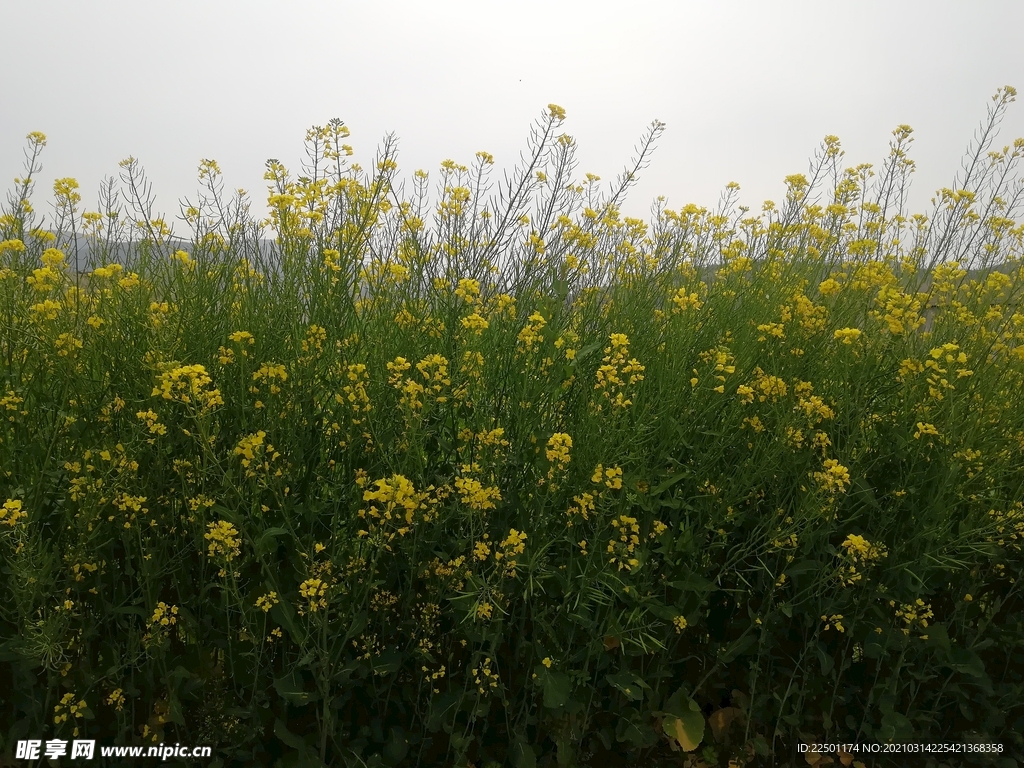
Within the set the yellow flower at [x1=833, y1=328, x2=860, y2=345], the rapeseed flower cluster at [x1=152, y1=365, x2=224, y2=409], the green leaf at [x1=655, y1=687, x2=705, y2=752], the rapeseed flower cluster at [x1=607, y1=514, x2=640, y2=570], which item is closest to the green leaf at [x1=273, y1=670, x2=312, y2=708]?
the rapeseed flower cluster at [x1=152, y1=365, x2=224, y2=409]

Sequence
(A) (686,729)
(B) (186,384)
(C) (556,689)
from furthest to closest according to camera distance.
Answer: (A) (686,729) → (C) (556,689) → (B) (186,384)

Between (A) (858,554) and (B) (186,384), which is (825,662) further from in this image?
(B) (186,384)

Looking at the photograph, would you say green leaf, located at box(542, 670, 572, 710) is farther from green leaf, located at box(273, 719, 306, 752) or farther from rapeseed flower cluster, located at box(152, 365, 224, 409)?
rapeseed flower cluster, located at box(152, 365, 224, 409)

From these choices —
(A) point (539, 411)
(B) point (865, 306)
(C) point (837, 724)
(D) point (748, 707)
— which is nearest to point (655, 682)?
(D) point (748, 707)

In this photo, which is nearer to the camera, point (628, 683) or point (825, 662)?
point (628, 683)

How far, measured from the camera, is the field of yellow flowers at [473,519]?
5.54ft

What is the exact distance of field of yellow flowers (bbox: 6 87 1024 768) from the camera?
1.69 metres

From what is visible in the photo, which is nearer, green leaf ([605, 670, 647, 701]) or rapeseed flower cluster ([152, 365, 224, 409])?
rapeseed flower cluster ([152, 365, 224, 409])

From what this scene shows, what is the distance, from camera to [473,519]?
1.80m

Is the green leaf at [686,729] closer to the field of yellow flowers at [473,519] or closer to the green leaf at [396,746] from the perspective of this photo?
the field of yellow flowers at [473,519]

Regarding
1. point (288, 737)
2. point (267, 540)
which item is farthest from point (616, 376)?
point (288, 737)

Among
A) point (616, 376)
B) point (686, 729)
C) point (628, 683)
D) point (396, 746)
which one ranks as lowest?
point (396, 746)

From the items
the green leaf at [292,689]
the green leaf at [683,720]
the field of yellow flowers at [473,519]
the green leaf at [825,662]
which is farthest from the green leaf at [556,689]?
the green leaf at [825,662]

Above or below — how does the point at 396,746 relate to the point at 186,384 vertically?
below
